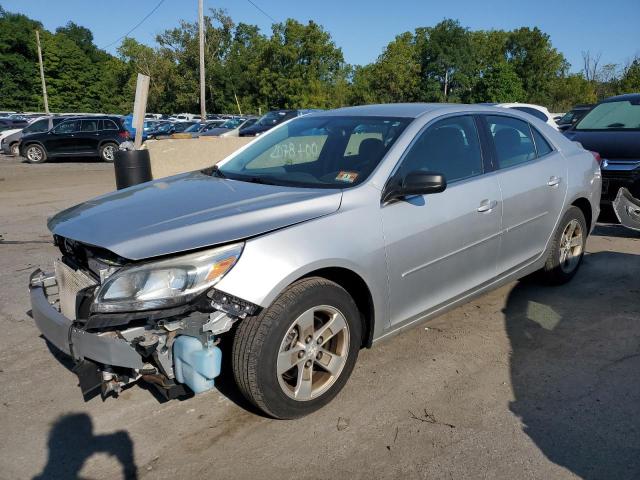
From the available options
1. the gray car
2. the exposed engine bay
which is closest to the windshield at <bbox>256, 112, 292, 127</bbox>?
the gray car

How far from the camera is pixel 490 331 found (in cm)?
418

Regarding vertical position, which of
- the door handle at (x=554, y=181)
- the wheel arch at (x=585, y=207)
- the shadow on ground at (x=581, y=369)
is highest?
the door handle at (x=554, y=181)

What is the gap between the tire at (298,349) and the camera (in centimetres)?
270

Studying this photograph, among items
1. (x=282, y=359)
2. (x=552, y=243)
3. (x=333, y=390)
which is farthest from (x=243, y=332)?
(x=552, y=243)

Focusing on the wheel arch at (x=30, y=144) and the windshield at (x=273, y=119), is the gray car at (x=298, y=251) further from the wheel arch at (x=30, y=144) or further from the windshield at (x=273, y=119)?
the wheel arch at (x=30, y=144)

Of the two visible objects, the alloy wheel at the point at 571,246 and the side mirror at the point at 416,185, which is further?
the alloy wheel at the point at 571,246

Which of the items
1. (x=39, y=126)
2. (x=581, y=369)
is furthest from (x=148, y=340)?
(x=39, y=126)

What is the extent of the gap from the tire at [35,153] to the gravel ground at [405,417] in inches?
696

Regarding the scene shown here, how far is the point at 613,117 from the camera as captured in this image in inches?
338

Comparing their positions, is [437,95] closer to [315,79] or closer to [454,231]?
[315,79]

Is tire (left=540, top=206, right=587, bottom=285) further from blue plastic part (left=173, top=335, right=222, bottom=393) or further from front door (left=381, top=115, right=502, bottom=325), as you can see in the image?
blue plastic part (left=173, top=335, right=222, bottom=393)

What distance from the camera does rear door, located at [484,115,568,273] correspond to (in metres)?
4.09

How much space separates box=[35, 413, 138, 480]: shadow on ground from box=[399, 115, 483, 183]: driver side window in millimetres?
2184

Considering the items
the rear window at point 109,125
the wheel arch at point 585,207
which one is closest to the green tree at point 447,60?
the rear window at point 109,125
